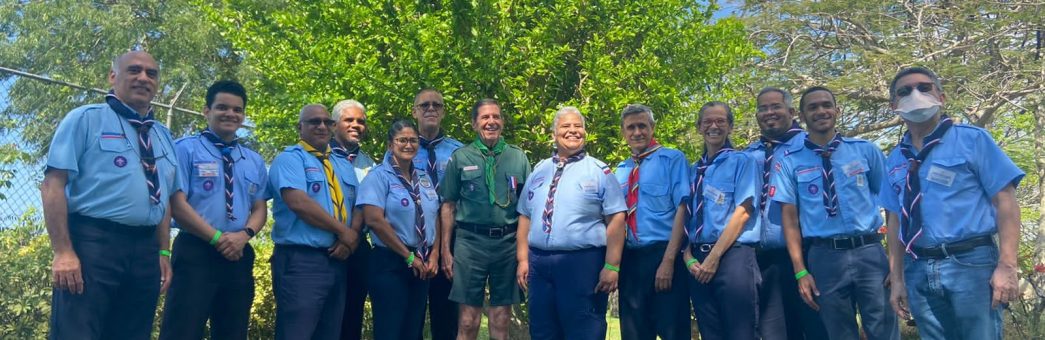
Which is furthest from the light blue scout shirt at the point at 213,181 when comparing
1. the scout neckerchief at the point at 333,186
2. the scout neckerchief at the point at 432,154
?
the scout neckerchief at the point at 432,154

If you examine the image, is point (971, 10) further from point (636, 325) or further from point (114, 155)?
point (114, 155)

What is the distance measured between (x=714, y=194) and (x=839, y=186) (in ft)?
2.49

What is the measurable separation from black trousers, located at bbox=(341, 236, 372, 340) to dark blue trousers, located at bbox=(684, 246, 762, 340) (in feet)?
7.50

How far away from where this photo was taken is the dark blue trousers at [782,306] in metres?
4.93

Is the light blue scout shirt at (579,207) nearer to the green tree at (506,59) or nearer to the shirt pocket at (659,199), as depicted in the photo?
the shirt pocket at (659,199)

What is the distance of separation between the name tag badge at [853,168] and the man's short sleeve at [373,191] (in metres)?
3.00

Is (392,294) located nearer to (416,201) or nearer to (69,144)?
(416,201)

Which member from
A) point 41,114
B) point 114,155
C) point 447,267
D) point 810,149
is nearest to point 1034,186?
point 810,149

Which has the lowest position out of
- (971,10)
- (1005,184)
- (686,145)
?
(1005,184)

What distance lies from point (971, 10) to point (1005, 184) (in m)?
12.4

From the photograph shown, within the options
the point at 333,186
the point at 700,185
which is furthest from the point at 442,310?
the point at 700,185

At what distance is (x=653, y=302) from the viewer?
5.13 metres

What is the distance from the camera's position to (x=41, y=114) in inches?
Answer: 571

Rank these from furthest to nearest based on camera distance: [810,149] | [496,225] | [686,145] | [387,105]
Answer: [686,145] < [387,105] < [496,225] < [810,149]
